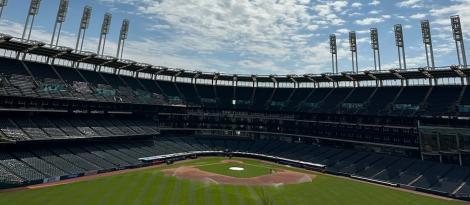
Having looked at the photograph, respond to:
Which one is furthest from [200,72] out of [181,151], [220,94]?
[181,151]

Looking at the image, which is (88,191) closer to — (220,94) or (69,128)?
(69,128)

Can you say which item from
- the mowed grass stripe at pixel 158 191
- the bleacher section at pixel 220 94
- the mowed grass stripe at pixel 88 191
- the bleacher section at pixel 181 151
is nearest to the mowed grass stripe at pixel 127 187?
the mowed grass stripe at pixel 88 191

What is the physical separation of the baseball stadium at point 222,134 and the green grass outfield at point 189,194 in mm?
295

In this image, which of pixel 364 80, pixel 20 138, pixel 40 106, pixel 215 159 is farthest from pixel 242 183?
pixel 364 80

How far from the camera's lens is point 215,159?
73.1 m

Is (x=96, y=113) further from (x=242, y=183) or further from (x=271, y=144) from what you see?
(x=271, y=144)

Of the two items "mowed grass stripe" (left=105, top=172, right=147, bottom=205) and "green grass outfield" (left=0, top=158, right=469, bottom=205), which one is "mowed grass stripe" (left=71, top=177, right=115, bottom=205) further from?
"mowed grass stripe" (left=105, top=172, right=147, bottom=205)

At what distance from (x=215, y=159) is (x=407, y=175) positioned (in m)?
43.8

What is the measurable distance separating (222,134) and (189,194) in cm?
4854

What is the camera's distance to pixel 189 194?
1555 inches

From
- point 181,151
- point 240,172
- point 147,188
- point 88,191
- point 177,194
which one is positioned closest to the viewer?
point 88,191

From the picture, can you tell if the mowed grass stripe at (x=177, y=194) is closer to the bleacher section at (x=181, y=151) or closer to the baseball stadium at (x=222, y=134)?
Answer: the baseball stadium at (x=222, y=134)

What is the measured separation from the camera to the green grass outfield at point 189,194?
3531 centimetres

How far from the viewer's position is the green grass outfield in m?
35.3
